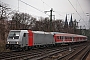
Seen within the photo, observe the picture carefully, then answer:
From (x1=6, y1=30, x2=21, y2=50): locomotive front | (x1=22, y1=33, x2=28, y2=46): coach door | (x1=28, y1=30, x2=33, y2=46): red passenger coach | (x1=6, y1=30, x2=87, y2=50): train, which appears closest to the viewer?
(x1=6, y1=30, x2=21, y2=50): locomotive front

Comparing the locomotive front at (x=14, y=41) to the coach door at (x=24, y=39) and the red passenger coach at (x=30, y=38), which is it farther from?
the red passenger coach at (x=30, y=38)

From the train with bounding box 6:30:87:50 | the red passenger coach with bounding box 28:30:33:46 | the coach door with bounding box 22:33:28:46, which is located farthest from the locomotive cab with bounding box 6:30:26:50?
the red passenger coach with bounding box 28:30:33:46

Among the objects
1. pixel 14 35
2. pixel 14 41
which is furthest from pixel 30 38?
pixel 14 41

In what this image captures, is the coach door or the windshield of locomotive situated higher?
the windshield of locomotive

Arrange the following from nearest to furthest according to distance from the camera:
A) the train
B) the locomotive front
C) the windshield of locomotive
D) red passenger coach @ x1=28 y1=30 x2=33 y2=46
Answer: the locomotive front → the train → the windshield of locomotive → red passenger coach @ x1=28 y1=30 x2=33 y2=46

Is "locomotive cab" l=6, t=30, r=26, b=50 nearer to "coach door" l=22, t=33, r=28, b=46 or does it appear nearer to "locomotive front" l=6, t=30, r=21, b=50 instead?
"locomotive front" l=6, t=30, r=21, b=50

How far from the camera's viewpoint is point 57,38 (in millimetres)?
41250

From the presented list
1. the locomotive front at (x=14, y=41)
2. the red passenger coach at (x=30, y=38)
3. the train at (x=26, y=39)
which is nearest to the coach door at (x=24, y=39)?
the train at (x=26, y=39)

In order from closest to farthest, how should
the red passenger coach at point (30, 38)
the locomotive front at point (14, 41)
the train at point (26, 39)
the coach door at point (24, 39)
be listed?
the locomotive front at point (14, 41) < the train at point (26, 39) < the coach door at point (24, 39) < the red passenger coach at point (30, 38)

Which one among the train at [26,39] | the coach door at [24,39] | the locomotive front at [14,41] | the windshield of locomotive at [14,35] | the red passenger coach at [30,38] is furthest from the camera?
the red passenger coach at [30,38]

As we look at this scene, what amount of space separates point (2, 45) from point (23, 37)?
4.27 metres

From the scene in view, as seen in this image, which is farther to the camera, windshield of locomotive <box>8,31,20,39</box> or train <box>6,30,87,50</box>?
windshield of locomotive <box>8,31,20,39</box>

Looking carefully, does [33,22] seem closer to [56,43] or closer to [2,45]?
[56,43]

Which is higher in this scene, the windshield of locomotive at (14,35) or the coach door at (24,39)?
the windshield of locomotive at (14,35)
